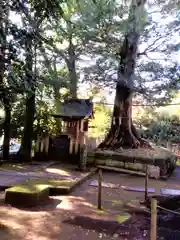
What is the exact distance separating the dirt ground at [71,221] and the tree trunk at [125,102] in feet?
18.2

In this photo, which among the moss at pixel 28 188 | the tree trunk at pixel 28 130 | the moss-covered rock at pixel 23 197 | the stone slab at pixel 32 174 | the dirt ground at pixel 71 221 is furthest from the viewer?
the tree trunk at pixel 28 130

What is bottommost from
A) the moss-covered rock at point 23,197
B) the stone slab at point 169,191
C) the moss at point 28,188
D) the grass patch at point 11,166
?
the stone slab at point 169,191

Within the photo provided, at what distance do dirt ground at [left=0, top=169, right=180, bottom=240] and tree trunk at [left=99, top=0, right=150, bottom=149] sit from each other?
5540 millimetres

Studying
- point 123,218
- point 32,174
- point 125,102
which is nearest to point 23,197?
point 123,218

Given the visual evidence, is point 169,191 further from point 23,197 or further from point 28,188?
point 23,197

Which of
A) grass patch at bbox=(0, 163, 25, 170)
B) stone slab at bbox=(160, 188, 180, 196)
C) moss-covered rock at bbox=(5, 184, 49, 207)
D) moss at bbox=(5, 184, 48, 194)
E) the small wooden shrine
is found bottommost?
stone slab at bbox=(160, 188, 180, 196)

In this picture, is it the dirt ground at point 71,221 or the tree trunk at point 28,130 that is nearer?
the dirt ground at point 71,221

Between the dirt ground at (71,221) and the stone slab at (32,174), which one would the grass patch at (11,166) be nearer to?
the stone slab at (32,174)

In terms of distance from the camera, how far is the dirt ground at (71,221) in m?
4.46

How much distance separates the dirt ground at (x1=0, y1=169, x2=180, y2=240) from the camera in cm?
446

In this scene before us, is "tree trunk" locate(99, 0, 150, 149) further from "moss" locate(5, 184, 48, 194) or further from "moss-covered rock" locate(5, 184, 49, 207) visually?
"moss-covered rock" locate(5, 184, 49, 207)

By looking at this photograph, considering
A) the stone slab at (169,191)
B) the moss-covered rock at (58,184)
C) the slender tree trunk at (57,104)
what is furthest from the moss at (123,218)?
the slender tree trunk at (57,104)

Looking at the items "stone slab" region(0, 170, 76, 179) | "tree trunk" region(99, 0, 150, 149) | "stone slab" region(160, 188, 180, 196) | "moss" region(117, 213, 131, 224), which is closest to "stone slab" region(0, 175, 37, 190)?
"stone slab" region(0, 170, 76, 179)

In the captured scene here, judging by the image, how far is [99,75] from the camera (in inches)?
456
